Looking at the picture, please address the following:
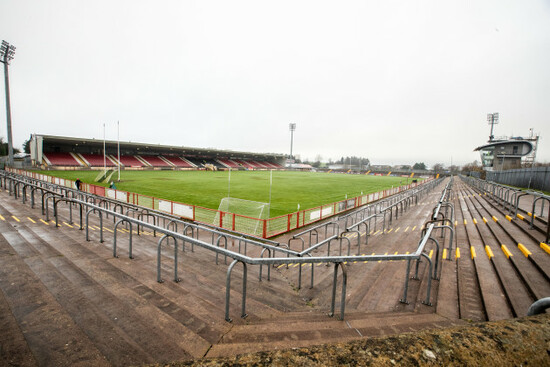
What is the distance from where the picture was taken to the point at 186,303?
367cm

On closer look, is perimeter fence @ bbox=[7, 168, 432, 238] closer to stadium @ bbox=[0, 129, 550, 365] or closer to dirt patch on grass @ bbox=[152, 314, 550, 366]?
stadium @ bbox=[0, 129, 550, 365]

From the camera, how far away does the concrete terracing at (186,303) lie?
2768mm

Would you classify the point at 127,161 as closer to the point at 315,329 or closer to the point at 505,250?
the point at 315,329

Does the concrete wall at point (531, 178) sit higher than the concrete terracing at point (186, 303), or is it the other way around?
the concrete wall at point (531, 178)

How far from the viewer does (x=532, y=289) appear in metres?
3.97

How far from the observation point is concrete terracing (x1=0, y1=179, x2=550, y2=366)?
2768 millimetres

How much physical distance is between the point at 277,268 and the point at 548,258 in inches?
242

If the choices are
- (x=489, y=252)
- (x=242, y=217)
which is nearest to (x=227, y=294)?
(x=489, y=252)

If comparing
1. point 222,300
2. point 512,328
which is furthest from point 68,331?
point 512,328

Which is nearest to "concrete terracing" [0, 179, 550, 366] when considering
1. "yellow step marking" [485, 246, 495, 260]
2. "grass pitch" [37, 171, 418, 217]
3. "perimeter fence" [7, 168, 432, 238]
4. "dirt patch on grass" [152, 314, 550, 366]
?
"yellow step marking" [485, 246, 495, 260]

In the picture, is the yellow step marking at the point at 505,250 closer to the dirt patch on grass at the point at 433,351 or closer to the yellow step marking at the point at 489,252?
the yellow step marking at the point at 489,252

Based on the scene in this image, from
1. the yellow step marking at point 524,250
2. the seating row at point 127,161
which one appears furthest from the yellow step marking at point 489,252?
the seating row at point 127,161

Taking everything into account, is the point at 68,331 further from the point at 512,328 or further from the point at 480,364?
the point at 512,328

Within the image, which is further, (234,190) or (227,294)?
(234,190)
